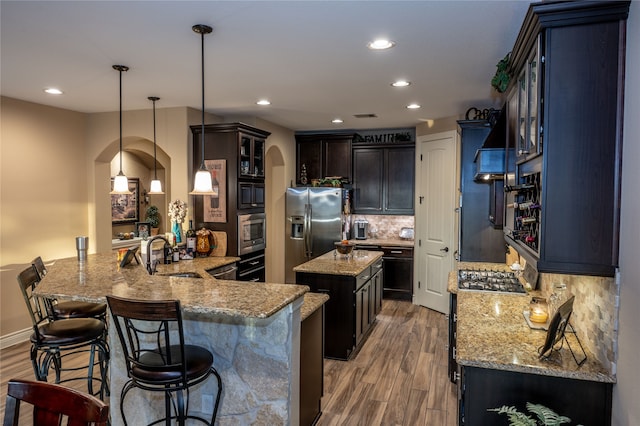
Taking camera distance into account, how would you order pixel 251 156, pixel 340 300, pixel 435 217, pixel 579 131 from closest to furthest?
1. pixel 579 131
2. pixel 340 300
3. pixel 251 156
4. pixel 435 217

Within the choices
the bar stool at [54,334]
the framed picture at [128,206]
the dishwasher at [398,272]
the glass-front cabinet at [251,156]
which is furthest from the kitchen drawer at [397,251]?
the framed picture at [128,206]

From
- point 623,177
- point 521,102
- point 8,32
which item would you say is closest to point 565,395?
point 623,177

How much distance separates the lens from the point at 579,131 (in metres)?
Answer: 1.76

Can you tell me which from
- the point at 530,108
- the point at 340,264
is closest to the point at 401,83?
the point at 340,264

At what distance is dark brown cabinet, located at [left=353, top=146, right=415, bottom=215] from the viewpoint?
6.80m

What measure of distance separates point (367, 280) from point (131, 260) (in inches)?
95.6

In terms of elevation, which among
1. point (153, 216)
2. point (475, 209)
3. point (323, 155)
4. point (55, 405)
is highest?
point (323, 155)

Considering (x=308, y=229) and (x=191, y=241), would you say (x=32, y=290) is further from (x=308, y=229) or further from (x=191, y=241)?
(x=308, y=229)

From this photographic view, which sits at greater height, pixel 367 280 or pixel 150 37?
pixel 150 37

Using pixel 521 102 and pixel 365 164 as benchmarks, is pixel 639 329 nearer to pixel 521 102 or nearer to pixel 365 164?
pixel 521 102

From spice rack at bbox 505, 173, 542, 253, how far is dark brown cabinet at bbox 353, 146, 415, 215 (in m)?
4.42

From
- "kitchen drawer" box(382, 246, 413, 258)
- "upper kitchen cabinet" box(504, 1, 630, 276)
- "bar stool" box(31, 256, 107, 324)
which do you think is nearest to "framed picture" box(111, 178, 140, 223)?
"kitchen drawer" box(382, 246, 413, 258)

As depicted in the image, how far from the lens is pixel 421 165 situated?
6.28 m

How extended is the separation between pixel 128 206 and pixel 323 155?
181 inches
